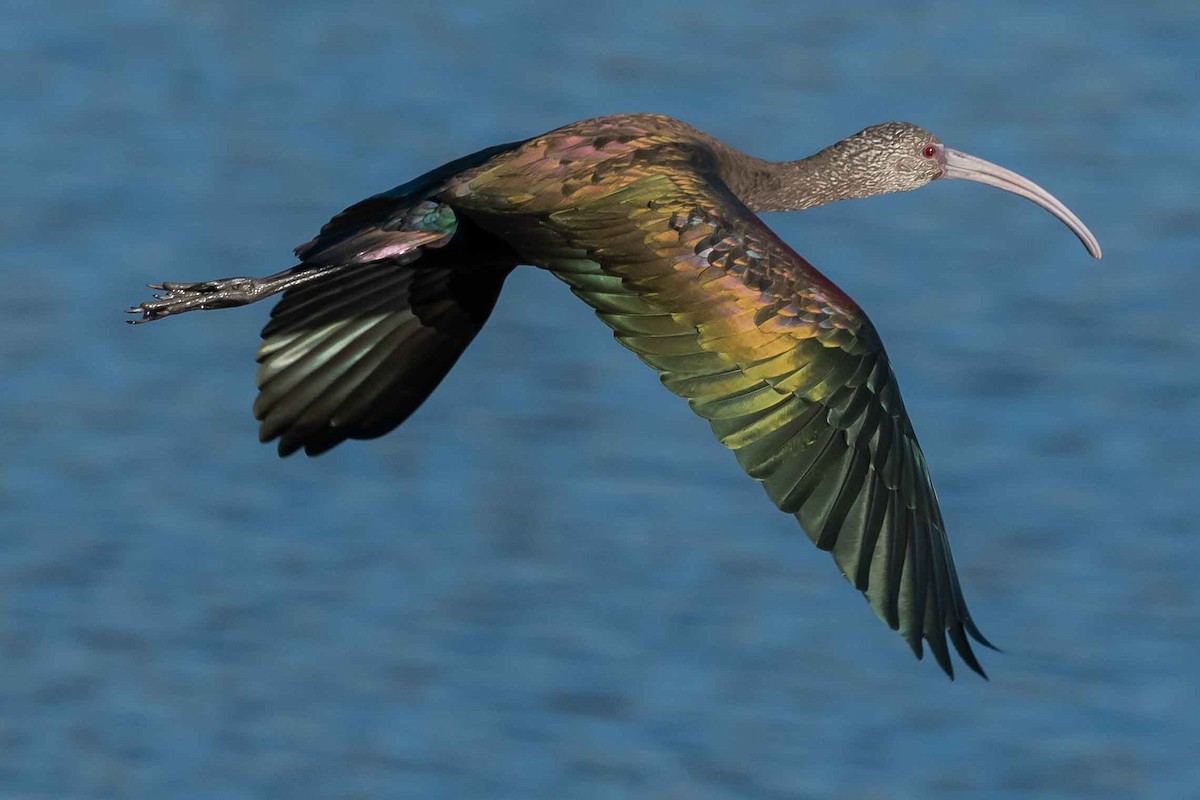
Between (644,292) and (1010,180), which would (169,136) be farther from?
(644,292)

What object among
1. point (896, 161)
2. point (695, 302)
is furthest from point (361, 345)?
point (896, 161)

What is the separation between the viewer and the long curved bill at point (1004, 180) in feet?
46.1

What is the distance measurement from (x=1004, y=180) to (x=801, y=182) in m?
1.07

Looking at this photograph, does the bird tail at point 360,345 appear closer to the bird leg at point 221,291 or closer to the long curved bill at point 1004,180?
the bird leg at point 221,291

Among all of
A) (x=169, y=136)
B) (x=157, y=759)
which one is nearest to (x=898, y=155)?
(x=157, y=759)

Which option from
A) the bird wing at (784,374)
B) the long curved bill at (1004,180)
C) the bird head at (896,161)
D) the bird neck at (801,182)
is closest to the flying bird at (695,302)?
the bird wing at (784,374)

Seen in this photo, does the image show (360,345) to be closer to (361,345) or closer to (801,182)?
(361,345)

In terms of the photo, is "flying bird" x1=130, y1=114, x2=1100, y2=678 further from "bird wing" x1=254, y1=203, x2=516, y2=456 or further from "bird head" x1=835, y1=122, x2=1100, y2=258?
"bird head" x1=835, y1=122, x2=1100, y2=258

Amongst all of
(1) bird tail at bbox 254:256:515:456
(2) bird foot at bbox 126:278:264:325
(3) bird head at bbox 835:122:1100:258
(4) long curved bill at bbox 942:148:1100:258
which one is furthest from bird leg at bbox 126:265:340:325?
(4) long curved bill at bbox 942:148:1100:258

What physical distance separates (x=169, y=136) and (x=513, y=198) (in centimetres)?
993

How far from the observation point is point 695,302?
1145 cm

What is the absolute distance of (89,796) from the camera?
17266 millimetres

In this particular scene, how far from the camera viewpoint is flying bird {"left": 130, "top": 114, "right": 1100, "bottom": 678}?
11289 millimetres

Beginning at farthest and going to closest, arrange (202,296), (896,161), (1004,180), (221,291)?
(1004,180)
(896,161)
(202,296)
(221,291)
